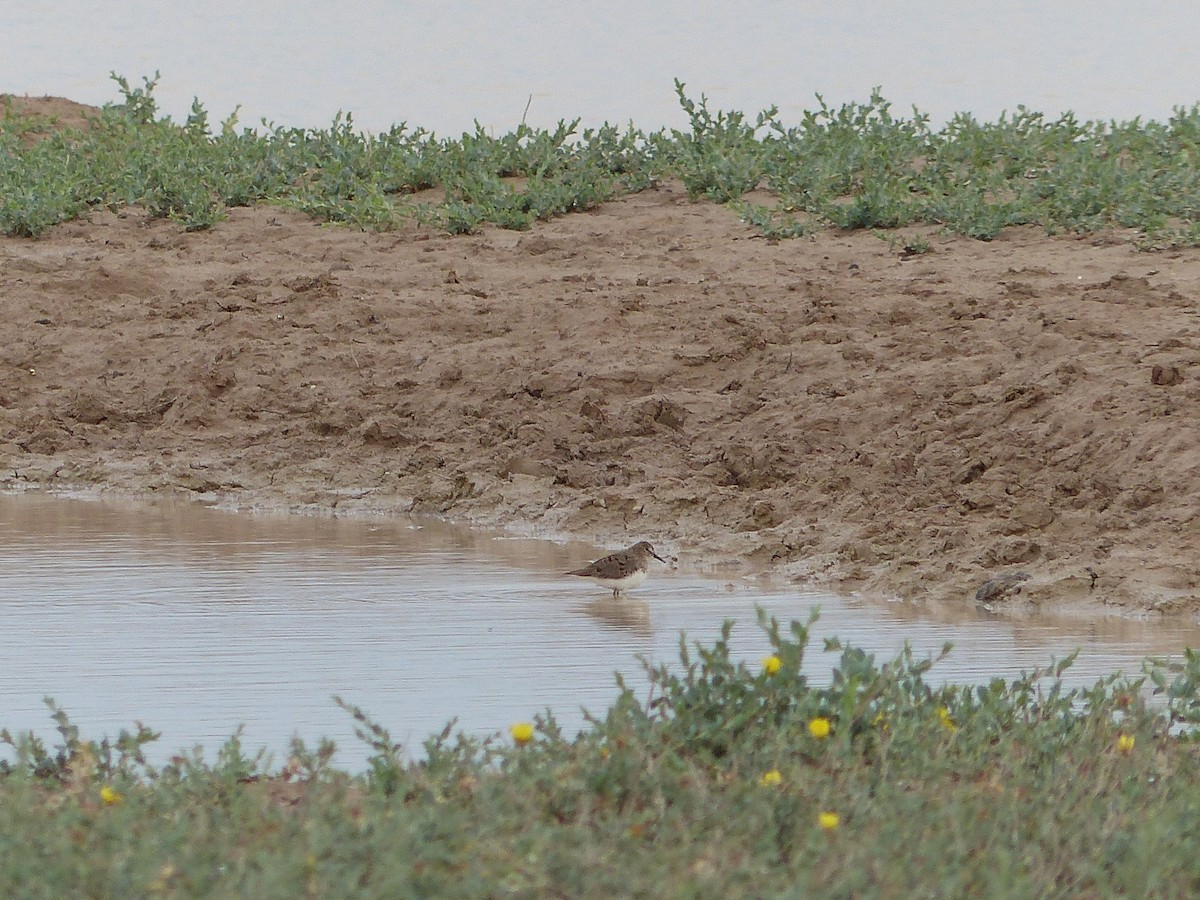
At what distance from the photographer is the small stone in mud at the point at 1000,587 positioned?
22.4 ft

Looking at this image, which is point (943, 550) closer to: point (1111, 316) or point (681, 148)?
point (1111, 316)

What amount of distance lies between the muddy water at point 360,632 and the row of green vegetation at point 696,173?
16.9ft

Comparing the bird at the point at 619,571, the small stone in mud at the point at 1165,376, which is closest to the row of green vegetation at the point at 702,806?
the bird at the point at 619,571

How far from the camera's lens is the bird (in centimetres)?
698

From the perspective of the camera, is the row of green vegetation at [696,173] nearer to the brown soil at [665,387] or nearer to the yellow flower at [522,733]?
the brown soil at [665,387]

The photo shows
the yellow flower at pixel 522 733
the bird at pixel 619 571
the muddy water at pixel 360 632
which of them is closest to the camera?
the yellow flower at pixel 522 733

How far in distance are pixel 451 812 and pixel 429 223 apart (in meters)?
10.2

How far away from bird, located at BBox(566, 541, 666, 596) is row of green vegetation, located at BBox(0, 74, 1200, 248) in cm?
559

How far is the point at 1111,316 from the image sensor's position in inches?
372

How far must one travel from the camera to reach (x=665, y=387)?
398 inches

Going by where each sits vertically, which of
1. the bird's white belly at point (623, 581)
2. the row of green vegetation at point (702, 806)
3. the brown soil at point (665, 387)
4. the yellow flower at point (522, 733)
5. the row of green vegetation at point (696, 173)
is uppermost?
the row of green vegetation at point (696, 173)

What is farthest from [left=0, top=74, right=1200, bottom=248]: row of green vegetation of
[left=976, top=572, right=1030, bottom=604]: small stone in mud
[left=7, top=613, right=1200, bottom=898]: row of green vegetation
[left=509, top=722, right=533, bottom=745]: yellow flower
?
[left=509, top=722, right=533, bottom=745]: yellow flower

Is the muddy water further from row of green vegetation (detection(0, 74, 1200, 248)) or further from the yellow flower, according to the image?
row of green vegetation (detection(0, 74, 1200, 248))

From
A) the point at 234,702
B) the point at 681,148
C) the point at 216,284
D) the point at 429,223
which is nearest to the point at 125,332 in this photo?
the point at 216,284
